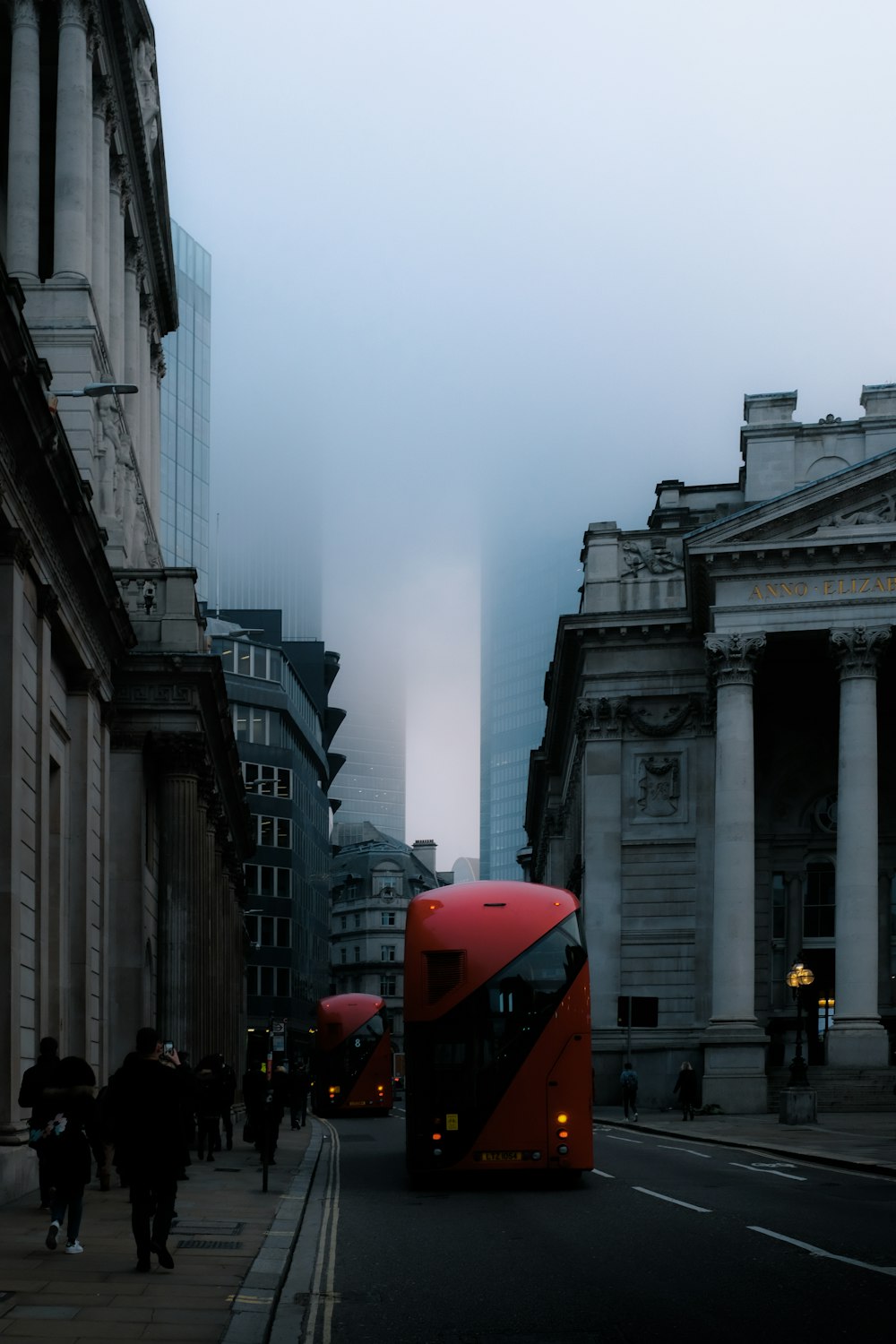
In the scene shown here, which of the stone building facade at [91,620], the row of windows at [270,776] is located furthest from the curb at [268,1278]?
the row of windows at [270,776]

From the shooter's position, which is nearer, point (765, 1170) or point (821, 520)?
point (765, 1170)

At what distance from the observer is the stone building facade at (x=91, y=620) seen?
84.2 ft

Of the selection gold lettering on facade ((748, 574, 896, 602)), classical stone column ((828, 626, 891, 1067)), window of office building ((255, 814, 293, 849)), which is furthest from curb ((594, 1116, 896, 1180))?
window of office building ((255, 814, 293, 849))

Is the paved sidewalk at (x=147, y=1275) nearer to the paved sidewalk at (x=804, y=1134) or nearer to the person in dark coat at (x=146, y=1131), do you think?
the person in dark coat at (x=146, y=1131)

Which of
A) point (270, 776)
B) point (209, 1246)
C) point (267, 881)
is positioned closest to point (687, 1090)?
point (209, 1246)

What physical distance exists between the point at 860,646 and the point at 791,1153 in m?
28.4

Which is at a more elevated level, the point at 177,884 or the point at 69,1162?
the point at 177,884

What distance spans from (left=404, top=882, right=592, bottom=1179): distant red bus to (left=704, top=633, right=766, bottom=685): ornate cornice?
1415 inches

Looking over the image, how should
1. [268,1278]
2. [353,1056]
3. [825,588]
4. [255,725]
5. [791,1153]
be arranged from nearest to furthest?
1. [268,1278]
2. [791,1153]
3. [825,588]
4. [353,1056]
5. [255,725]

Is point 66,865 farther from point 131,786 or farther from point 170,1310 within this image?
point 170,1310

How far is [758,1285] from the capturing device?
14016 mm

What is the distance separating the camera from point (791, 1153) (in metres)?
32.9

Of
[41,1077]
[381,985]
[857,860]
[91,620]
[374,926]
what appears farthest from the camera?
[374,926]

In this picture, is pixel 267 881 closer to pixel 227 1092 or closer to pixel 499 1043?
pixel 227 1092
